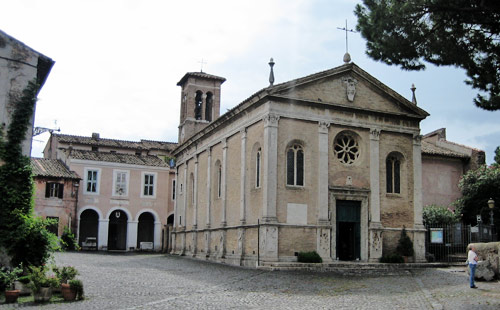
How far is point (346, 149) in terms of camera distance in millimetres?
25094

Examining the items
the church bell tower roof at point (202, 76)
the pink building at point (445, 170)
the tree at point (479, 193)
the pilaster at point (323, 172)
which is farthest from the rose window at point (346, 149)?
the church bell tower roof at point (202, 76)

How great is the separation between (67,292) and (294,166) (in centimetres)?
1297

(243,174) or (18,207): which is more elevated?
(243,174)

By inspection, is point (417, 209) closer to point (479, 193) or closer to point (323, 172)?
point (323, 172)

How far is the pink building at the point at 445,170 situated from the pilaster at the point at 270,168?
1499cm

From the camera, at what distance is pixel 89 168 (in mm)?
41844

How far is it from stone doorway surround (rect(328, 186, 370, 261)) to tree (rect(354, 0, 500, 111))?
1176 cm

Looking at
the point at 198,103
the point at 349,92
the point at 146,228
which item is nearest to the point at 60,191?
the point at 146,228

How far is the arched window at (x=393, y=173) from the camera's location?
25.9 metres

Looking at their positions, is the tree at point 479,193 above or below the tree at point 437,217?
above

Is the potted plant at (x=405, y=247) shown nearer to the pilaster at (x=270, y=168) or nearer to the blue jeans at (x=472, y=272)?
the pilaster at (x=270, y=168)

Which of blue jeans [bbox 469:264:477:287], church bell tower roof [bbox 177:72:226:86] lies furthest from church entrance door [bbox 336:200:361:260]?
church bell tower roof [bbox 177:72:226:86]

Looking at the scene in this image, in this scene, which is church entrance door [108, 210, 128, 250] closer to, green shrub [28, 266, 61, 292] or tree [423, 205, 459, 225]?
tree [423, 205, 459, 225]

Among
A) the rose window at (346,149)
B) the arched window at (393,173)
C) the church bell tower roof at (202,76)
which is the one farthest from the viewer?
the church bell tower roof at (202,76)
